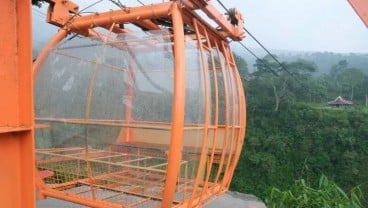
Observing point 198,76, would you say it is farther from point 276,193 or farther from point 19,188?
point 276,193

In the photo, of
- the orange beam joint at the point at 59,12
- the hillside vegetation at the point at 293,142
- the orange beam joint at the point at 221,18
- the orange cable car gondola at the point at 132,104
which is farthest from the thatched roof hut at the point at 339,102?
the orange beam joint at the point at 59,12

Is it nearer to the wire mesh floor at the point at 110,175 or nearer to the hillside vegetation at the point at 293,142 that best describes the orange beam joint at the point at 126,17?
the wire mesh floor at the point at 110,175

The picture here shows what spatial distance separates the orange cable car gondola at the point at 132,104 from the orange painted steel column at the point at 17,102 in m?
1.62

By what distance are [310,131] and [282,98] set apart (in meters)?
3.22

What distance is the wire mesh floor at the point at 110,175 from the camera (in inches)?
148

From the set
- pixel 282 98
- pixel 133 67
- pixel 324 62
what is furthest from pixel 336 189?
pixel 324 62

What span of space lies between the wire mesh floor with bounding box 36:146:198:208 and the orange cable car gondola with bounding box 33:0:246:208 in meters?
0.01

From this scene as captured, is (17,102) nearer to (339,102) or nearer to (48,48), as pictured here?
(48,48)

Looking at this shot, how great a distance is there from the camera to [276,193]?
6.93 m

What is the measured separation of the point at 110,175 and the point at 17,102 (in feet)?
7.85

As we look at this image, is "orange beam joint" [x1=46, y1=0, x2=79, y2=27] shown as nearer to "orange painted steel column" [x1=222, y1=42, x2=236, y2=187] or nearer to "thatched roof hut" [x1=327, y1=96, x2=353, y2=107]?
"orange painted steel column" [x1=222, y1=42, x2=236, y2=187]

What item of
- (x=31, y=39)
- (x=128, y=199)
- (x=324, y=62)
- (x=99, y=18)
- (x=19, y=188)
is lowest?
(x=128, y=199)

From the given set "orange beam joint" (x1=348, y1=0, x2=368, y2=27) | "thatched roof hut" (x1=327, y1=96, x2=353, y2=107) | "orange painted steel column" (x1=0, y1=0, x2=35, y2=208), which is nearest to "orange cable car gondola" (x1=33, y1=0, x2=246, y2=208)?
"orange beam joint" (x1=348, y1=0, x2=368, y2=27)

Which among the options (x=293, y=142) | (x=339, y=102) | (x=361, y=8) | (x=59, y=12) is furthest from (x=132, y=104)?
(x=339, y=102)
